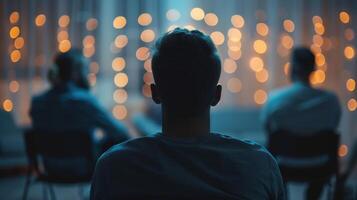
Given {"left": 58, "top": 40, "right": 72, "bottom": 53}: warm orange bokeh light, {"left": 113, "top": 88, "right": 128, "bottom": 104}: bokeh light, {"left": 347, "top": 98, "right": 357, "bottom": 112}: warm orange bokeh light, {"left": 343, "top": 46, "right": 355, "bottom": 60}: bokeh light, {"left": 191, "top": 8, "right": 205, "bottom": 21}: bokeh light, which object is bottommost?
{"left": 347, "top": 98, "right": 357, "bottom": 112}: warm orange bokeh light

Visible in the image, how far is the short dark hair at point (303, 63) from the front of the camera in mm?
3084

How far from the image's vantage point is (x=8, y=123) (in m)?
4.64

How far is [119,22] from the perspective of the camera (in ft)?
15.6

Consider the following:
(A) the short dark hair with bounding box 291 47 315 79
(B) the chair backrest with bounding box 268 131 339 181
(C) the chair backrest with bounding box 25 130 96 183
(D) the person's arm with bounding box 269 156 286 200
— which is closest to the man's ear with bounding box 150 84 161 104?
(D) the person's arm with bounding box 269 156 286 200

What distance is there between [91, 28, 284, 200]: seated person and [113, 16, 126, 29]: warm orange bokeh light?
12.3ft

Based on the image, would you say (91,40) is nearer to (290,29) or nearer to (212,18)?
(212,18)

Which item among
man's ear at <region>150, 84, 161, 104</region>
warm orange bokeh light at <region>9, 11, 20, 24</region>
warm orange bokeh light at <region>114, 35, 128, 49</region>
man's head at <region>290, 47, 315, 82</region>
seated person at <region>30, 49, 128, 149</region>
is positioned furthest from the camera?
warm orange bokeh light at <region>114, 35, 128, 49</region>

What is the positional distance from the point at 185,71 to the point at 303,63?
2216mm

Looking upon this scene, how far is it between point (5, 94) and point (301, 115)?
2926mm

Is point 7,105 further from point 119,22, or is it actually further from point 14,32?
point 119,22

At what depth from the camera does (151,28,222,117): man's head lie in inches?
40.7

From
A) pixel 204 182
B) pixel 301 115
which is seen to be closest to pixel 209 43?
pixel 204 182

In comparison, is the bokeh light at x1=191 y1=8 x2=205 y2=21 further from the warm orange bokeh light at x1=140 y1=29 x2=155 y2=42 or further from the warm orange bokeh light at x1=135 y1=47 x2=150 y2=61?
the warm orange bokeh light at x1=135 y1=47 x2=150 y2=61

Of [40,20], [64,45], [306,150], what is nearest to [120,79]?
[64,45]
